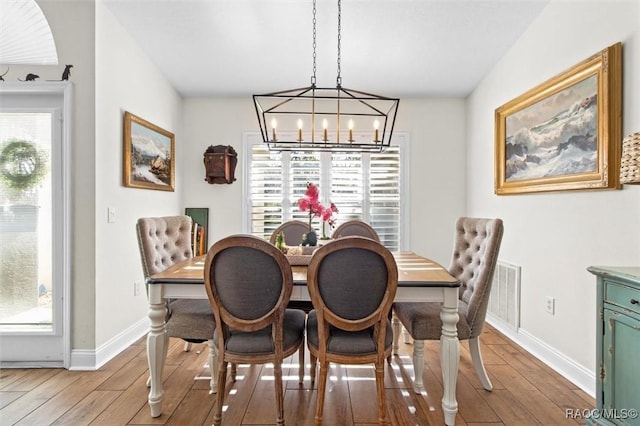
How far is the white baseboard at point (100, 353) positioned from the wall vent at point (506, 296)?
3158 millimetres

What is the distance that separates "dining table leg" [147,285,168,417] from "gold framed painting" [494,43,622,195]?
8.87ft

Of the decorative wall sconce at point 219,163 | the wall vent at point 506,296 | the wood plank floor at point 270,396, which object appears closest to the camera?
the wood plank floor at point 270,396

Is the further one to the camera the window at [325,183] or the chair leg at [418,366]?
the window at [325,183]

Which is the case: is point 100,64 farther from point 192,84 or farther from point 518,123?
point 518,123

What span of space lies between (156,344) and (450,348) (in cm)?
161

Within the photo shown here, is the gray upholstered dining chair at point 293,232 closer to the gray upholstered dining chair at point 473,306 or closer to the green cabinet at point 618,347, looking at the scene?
the gray upholstered dining chair at point 473,306

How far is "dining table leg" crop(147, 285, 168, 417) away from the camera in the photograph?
6.07ft

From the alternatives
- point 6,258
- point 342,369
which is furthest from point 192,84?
point 342,369

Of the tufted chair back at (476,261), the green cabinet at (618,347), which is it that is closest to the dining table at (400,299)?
the tufted chair back at (476,261)

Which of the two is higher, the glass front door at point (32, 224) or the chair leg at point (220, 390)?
the glass front door at point (32, 224)

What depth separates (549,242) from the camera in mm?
2588

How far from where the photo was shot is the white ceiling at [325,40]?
254cm

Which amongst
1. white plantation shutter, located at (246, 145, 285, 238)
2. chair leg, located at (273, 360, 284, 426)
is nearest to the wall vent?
chair leg, located at (273, 360, 284, 426)

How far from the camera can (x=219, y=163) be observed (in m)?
3.97
